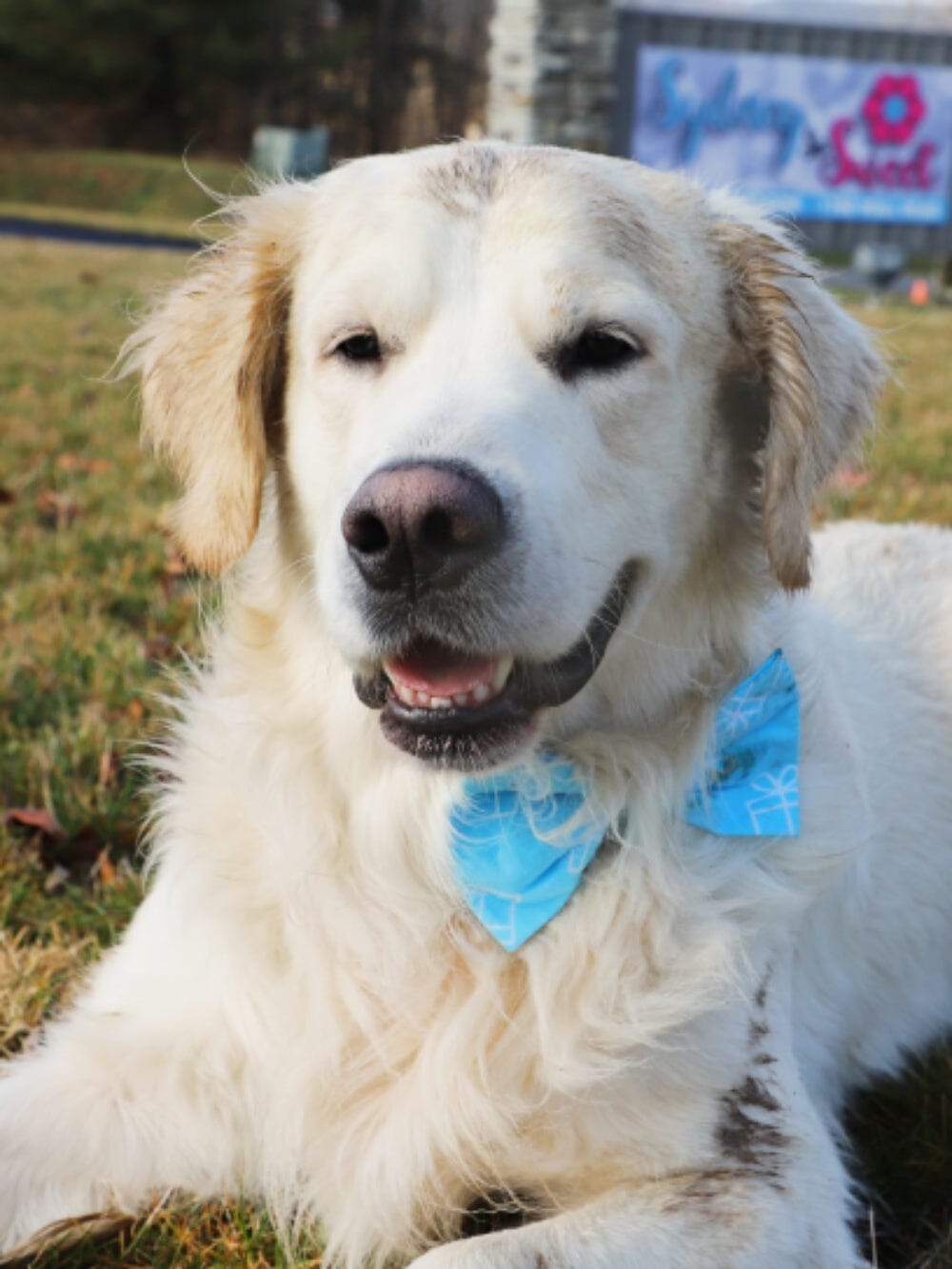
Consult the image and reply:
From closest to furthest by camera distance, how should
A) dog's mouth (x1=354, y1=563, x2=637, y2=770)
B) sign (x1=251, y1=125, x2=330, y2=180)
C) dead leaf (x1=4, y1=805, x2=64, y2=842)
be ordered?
1. dog's mouth (x1=354, y1=563, x2=637, y2=770)
2. dead leaf (x1=4, y1=805, x2=64, y2=842)
3. sign (x1=251, y1=125, x2=330, y2=180)

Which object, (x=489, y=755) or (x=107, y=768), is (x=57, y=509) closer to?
(x=107, y=768)

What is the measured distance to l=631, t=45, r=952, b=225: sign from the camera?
19.2 m

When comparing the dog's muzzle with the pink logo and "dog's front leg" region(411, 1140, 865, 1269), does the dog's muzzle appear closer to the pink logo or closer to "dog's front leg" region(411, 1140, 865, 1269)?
"dog's front leg" region(411, 1140, 865, 1269)

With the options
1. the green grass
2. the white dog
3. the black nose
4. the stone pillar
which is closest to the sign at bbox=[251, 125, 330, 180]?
the green grass

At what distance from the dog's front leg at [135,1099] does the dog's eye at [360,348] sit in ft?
3.43

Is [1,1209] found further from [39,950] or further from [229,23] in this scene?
[229,23]

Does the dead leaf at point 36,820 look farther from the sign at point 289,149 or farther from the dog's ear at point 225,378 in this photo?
the sign at point 289,149

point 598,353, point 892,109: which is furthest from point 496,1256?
point 892,109

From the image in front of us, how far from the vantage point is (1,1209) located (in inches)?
94.4

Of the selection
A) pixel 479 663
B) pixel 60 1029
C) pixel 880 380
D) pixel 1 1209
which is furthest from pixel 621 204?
pixel 1 1209

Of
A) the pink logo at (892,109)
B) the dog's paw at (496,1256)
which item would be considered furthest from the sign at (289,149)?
the dog's paw at (496,1256)

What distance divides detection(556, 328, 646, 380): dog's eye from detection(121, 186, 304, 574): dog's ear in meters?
0.67

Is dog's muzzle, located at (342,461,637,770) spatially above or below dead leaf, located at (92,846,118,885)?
above

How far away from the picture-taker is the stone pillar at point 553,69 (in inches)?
723
